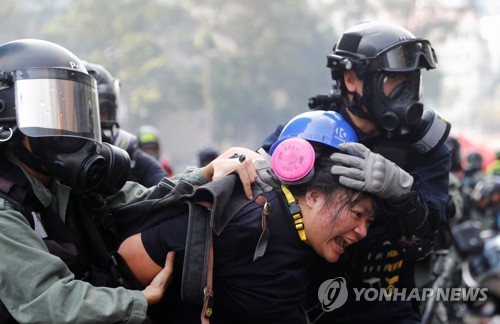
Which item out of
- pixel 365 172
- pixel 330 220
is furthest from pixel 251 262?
pixel 365 172

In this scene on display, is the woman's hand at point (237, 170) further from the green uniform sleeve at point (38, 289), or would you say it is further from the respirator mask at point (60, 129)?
the green uniform sleeve at point (38, 289)

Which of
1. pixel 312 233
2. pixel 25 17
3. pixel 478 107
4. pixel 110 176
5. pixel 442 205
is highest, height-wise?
pixel 110 176

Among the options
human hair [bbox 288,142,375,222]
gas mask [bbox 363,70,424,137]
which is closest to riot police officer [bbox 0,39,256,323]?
human hair [bbox 288,142,375,222]

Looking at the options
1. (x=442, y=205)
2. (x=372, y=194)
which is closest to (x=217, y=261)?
(x=372, y=194)

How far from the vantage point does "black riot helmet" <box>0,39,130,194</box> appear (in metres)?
2.11

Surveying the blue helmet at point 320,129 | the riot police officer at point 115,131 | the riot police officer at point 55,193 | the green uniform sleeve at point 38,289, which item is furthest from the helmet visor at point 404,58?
the green uniform sleeve at point 38,289

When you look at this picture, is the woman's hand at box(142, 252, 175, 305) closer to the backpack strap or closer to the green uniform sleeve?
the backpack strap

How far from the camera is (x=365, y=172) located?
92.7 inches

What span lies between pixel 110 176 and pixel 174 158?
125ft

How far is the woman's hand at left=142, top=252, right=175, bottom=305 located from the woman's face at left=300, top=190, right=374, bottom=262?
1.67 ft

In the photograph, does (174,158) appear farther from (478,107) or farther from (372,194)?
(372,194)

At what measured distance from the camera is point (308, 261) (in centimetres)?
244

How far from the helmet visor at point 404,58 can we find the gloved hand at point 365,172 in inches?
28.4

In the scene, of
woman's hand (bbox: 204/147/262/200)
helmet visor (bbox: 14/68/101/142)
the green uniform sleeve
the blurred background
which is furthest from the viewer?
the blurred background
